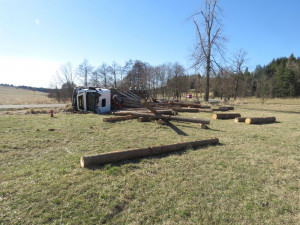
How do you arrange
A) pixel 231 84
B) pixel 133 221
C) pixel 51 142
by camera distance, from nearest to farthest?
1. pixel 133 221
2. pixel 51 142
3. pixel 231 84

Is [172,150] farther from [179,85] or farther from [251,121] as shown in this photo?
[179,85]

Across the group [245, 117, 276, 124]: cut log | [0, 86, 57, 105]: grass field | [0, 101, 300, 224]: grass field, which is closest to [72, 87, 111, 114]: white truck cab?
[0, 101, 300, 224]: grass field

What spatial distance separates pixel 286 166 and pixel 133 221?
389 cm

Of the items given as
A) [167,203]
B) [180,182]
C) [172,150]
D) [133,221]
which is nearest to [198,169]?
[180,182]

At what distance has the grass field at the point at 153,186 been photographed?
242 cm

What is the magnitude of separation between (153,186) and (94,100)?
1113 centimetres

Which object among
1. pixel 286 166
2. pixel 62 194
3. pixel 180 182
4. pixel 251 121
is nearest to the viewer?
pixel 62 194

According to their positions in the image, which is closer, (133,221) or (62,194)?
(133,221)

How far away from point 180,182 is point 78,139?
4207 mm

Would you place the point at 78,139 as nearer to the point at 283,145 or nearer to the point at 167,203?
the point at 167,203

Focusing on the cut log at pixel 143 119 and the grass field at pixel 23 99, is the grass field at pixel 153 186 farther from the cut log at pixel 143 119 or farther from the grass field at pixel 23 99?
the grass field at pixel 23 99

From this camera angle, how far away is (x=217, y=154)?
472 cm

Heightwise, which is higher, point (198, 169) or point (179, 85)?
point (179, 85)

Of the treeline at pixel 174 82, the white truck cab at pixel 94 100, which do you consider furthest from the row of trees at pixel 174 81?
the white truck cab at pixel 94 100
